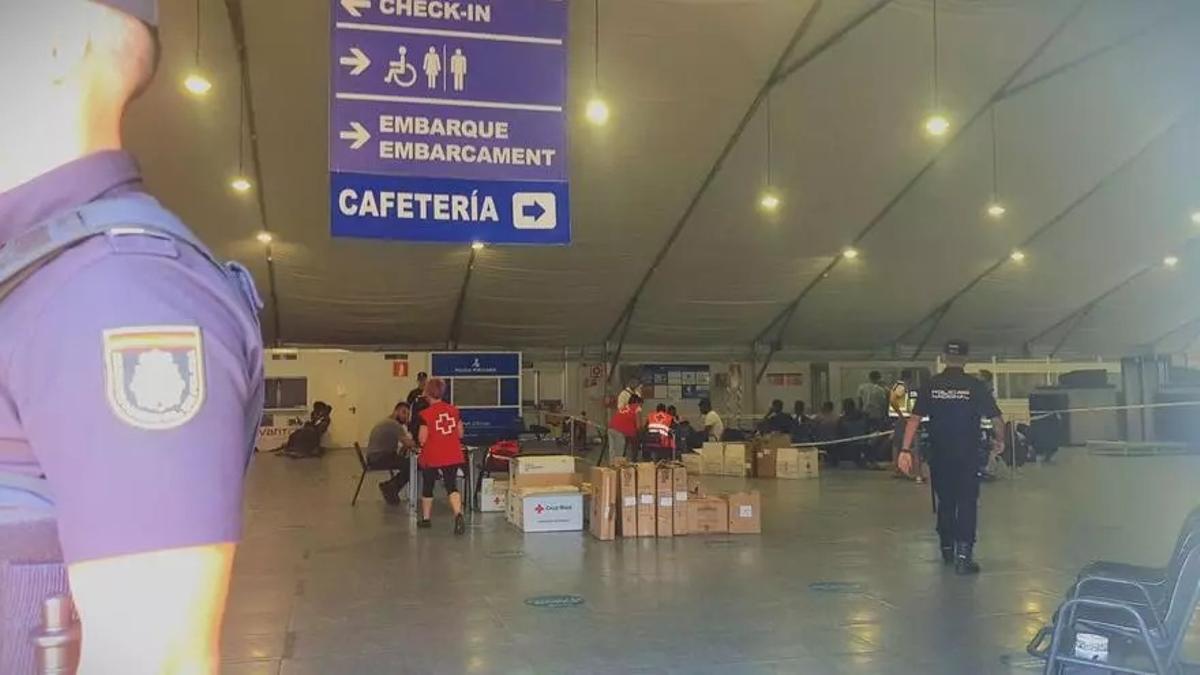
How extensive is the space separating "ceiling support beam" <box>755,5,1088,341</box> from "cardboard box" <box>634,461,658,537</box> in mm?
8076

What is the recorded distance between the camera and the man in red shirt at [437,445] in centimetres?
922

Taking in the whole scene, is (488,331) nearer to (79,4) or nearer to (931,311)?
(931,311)

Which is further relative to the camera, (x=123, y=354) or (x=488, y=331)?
(x=488, y=331)

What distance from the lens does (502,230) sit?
224 inches

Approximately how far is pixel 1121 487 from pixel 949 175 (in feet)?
18.5

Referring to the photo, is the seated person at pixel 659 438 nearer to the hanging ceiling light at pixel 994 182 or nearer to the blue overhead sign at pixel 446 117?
the hanging ceiling light at pixel 994 182

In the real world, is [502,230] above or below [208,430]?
above

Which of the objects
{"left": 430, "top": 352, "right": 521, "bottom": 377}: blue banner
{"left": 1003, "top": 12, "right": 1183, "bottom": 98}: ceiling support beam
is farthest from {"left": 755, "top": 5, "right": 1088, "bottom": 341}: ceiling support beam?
{"left": 430, "top": 352, "right": 521, "bottom": 377}: blue banner

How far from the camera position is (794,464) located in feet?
46.2

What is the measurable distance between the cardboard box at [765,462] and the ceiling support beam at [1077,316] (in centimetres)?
1048

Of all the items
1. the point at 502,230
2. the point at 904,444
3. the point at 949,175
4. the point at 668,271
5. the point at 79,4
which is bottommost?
the point at 904,444

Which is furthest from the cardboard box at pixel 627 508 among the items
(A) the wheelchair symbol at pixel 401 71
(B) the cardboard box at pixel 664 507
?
(A) the wheelchair symbol at pixel 401 71

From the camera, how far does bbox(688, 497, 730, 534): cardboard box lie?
873 centimetres

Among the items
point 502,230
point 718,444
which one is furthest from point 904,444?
point 718,444
